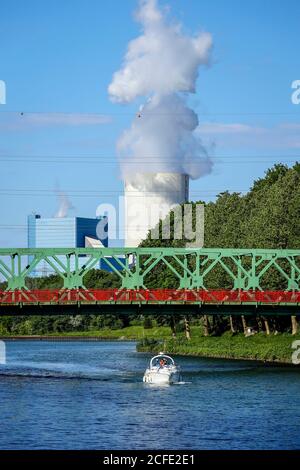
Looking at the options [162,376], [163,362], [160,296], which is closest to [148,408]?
[162,376]

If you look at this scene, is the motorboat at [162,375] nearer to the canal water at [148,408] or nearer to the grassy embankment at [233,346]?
the canal water at [148,408]

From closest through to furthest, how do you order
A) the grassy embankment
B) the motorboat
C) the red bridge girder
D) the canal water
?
the canal water
the motorboat
the red bridge girder
the grassy embankment

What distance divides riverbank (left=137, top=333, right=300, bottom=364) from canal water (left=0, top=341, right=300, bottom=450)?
530 centimetres

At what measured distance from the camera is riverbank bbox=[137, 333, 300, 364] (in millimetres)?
128125

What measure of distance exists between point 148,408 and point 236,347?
5623 cm

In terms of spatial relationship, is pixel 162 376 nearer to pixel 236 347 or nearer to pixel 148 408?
pixel 148 408

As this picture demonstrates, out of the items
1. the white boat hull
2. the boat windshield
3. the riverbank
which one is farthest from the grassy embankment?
the white boat hull

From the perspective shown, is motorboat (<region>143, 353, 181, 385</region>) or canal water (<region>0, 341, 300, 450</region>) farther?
motorboat (<region>143, 353, 181, 385</region>)

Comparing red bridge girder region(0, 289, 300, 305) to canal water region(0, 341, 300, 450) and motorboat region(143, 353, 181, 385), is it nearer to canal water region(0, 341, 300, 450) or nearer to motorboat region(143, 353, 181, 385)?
canal water region(0, 341, 300, 450)

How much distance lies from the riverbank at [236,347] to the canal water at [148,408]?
17.4 feet

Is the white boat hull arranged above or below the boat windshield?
below
